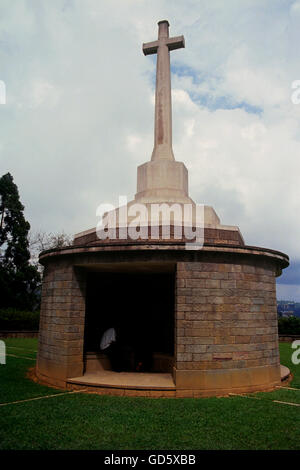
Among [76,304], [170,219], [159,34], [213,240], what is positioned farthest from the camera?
[159,34]

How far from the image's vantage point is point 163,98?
1291 cm

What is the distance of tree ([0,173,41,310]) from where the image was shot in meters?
27.3

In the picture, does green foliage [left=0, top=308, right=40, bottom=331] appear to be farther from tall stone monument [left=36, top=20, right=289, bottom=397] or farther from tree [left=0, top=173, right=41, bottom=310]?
tall stone monument [left=36, top=20, right=289, bottom=397]

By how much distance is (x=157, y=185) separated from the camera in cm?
1216

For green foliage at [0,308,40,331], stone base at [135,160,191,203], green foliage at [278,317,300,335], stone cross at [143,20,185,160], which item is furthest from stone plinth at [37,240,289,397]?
green foliage at [278,317,300,335]

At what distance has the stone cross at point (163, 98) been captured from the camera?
1266 centimetres

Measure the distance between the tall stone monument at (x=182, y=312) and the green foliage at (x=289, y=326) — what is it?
16375 millimetres

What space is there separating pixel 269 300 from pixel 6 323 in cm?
1896

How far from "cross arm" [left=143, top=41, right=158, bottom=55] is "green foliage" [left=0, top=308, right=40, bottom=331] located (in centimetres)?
1807

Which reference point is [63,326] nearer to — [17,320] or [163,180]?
[163,180]

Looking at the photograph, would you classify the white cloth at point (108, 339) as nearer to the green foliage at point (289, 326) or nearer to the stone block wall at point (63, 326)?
the stone block wall at point (63, 326)

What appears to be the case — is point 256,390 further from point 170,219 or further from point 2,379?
point 2,379

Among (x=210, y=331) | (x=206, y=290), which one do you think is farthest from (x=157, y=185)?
(x=210, y=331)

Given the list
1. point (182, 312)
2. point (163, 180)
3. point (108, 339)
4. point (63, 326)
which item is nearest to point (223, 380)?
point (182, 312)
